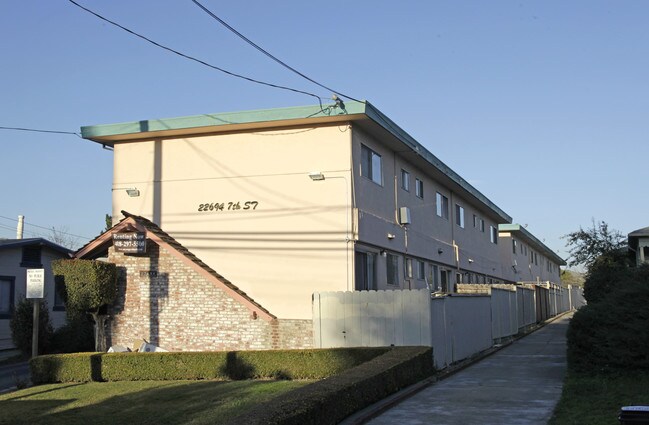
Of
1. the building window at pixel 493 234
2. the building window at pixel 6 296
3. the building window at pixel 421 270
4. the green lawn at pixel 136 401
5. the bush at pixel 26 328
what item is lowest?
the green lawn at pixel 136 401

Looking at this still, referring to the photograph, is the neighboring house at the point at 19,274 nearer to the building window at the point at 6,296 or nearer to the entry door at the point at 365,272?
the building window at the point at 6,296

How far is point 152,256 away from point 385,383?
1035 centimetres

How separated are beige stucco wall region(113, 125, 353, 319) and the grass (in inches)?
295

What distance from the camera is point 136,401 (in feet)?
43.0

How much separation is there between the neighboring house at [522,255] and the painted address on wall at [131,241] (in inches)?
1140

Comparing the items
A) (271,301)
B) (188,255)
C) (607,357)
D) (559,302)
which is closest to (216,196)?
(188,255)

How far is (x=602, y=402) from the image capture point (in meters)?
10.5

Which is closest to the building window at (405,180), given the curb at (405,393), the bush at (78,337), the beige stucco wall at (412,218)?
the beige stucco wall at (412,218)

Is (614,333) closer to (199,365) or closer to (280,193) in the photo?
(199,365)

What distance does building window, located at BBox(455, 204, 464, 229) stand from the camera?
3164 cm

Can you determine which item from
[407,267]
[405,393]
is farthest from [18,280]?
[405,393]

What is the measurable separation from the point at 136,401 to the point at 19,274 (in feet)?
46.6

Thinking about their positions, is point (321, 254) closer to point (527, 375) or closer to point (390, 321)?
point (390, 321)

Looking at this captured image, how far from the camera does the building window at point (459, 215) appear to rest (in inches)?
1246
